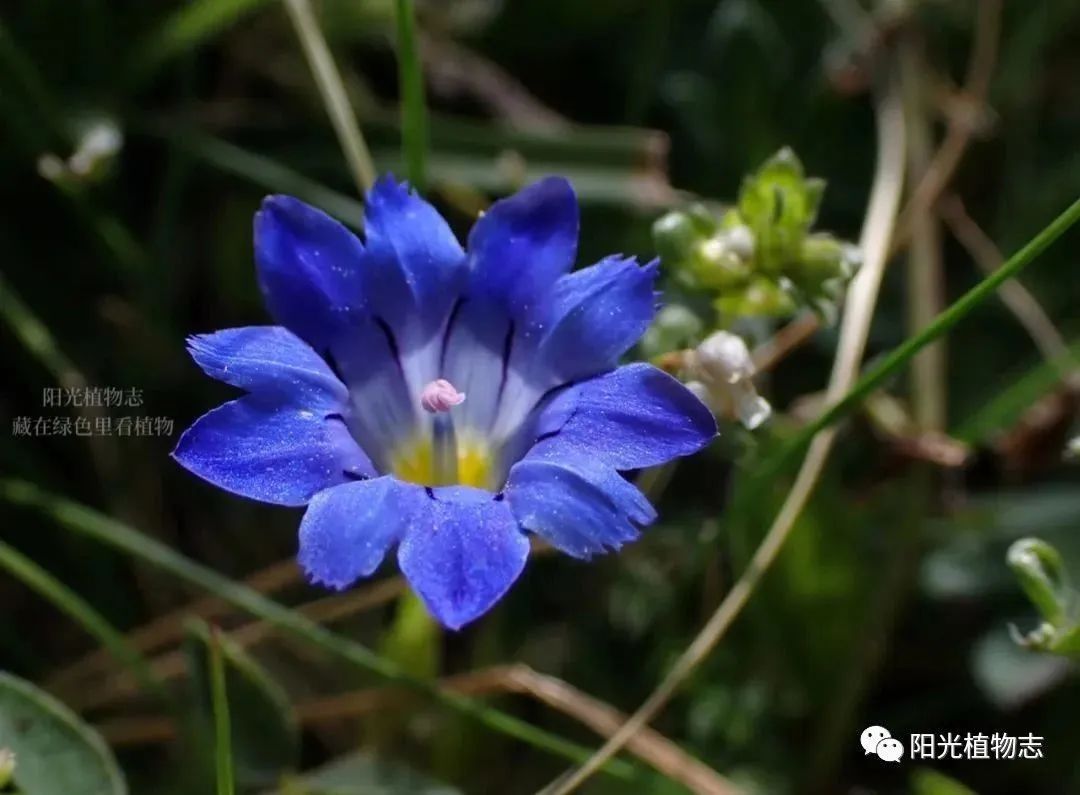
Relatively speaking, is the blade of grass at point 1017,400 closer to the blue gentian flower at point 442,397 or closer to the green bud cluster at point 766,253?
the green bud cluster at point 766,253

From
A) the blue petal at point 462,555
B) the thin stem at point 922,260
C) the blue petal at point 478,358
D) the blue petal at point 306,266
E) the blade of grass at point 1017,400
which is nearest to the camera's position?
the blue petal at point 462,555

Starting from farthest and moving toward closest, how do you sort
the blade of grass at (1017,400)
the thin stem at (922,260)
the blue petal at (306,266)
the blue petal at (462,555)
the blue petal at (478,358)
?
the thin stem at (922,260)
the blade of grass at (1017,400)
the blue petal at (478,358)
the blue petal at (306,266)
the blue petal at (462,555)

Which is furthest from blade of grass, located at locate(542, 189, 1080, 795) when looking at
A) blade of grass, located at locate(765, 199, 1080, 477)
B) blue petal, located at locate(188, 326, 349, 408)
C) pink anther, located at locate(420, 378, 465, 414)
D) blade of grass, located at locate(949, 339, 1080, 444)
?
blue petal, located at locate(188, 326, 349, 408)

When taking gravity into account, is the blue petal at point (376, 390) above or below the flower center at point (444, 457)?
above

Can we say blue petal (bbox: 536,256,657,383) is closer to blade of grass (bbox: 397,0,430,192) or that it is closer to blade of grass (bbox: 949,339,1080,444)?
blade of grass (bbox: 397,0,430,192)

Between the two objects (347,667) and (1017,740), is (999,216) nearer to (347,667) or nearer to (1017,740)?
(1017,740)

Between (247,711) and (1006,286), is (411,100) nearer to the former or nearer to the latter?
(247,711)

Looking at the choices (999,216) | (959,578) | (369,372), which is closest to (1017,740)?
(959,578)

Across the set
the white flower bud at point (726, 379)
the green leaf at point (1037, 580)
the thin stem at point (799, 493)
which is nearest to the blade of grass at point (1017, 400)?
the thin stem at point (799, 493)
